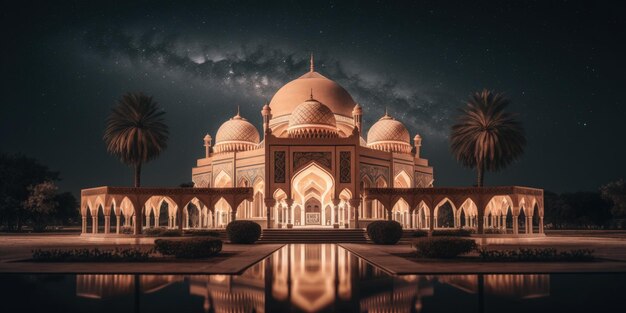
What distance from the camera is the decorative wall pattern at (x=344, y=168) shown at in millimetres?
38250

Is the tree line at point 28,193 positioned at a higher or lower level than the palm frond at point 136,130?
lower

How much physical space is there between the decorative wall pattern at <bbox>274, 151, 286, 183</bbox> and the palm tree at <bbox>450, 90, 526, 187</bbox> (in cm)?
1062

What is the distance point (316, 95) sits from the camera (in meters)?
50.0

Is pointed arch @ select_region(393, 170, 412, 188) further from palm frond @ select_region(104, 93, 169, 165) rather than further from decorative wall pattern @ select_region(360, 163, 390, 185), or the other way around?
palm frond @ select_region(104, 93, 169, 165)

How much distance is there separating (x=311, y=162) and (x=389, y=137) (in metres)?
12.0

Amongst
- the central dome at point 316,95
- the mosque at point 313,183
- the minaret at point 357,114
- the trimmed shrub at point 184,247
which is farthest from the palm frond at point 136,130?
the trimmed shrub at point 184,247

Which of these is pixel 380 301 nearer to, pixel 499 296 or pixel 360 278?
pixel 499 296

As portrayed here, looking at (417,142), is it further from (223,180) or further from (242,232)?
(242,232)

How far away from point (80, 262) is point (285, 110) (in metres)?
33.1

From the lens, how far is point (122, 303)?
30.5ft

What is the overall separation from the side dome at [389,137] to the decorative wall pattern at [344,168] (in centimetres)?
987

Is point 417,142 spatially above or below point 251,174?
above

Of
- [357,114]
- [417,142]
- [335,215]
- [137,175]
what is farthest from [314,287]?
[417,142]

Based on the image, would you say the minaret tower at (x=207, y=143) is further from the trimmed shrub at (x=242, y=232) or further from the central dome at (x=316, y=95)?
the trimmed shrub at (x=242, y=232)
